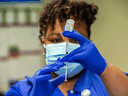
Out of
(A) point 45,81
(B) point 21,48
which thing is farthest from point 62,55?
(B) point 21,48

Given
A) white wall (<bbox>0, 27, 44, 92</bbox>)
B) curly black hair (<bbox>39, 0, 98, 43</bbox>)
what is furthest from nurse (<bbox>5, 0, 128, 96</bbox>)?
white wall (<bbox>0, 27, 44, 92</bbox>)

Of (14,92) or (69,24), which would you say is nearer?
(69,24)

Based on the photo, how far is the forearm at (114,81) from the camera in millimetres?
670

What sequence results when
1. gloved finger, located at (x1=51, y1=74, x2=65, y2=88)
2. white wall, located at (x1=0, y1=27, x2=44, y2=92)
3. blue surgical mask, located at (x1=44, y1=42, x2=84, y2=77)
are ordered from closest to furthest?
1. gloved finger, located at (x1=51, y1=74, x2=65, y2=88)
2. blue surgical mask, located at (x1=44, y1=42, x2=84, y2=77)
3. white wall, located at (x1=0, y1=27, x2=44, y2=92)

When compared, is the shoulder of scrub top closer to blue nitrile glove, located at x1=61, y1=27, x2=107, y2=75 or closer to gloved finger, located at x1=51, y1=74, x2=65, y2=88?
gloved finger, located at x1=51, y1=74, x2=65, y2=88

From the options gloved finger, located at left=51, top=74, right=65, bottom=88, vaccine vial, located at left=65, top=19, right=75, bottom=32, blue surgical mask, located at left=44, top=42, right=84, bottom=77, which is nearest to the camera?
vaccine vial, located at left=65, top=19, right=75, bottom=32

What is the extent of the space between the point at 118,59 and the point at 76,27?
75 cm

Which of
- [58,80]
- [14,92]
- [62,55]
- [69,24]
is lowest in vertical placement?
[14,92]

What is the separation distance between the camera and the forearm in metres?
0.67

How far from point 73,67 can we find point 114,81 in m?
0.30

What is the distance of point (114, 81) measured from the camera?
2.24 feet

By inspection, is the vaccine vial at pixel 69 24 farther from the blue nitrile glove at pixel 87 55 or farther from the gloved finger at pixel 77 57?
the gloved finger at pixel 77 57

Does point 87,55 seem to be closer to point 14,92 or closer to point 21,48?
point 14,92

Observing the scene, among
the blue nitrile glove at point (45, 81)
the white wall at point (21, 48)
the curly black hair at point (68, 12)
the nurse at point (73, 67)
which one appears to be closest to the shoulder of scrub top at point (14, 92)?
the nurse at point (73, 67)
